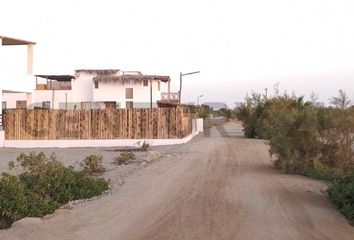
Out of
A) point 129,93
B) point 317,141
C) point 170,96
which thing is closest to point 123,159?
point 317,141

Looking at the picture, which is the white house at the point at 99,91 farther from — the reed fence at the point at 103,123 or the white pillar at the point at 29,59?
the reed fence at the point at 103,123

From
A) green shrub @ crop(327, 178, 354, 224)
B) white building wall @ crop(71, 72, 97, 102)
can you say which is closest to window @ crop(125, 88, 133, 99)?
white building wall @ crop(71, 72, 97, 102)

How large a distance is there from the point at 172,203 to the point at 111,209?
1.34 meters

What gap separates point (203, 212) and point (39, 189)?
4.15m

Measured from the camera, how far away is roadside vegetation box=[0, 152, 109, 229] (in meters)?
10.5

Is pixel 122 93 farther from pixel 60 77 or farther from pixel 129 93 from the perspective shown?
pixel 60 77

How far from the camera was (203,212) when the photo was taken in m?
10.3

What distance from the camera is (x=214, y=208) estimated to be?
10.8 meters

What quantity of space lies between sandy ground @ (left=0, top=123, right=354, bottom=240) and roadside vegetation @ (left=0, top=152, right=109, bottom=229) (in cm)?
47

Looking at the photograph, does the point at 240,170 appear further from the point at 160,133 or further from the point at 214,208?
the point at 160,133

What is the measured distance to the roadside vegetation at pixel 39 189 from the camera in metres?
10.5

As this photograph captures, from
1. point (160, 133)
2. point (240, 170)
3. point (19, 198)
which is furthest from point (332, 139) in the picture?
point (160, 133)

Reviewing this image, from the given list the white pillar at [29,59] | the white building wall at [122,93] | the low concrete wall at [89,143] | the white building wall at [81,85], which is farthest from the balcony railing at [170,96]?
the low concrete wall at [89,143]

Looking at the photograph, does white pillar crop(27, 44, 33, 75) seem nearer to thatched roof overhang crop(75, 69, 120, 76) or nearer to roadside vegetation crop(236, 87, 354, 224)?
roadside vegetation crop(236, 87, 354, 224)
